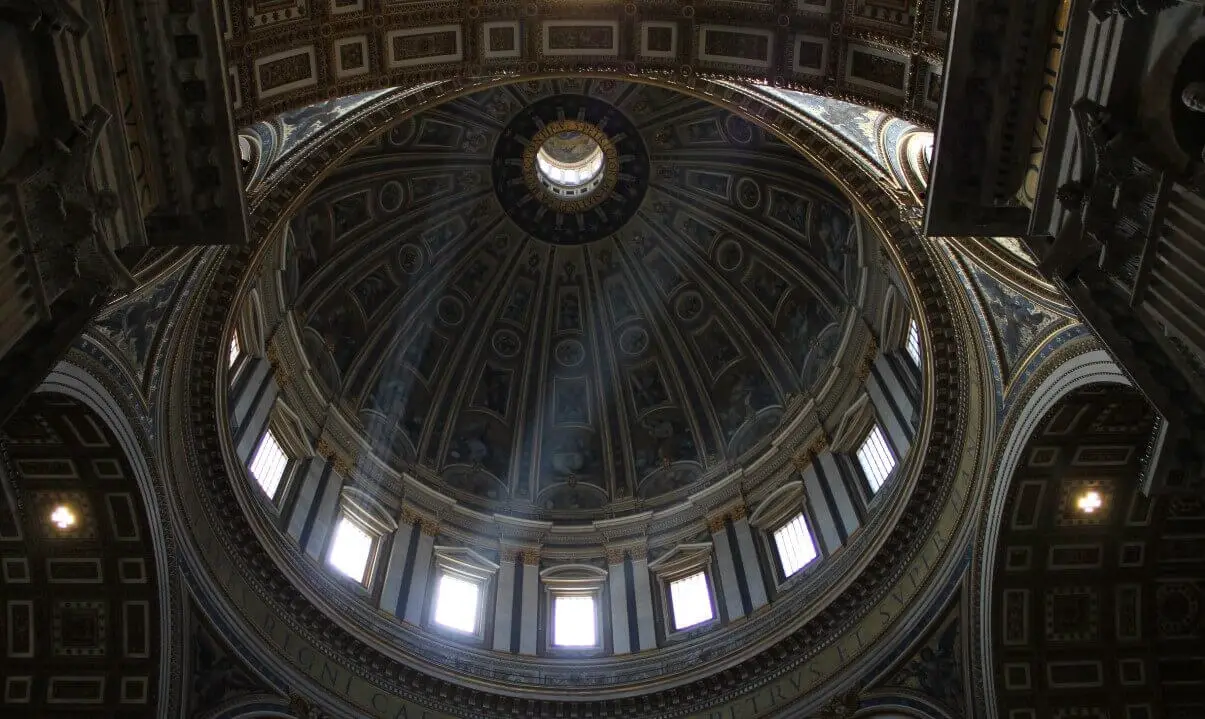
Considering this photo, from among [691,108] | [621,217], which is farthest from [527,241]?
[691,108]

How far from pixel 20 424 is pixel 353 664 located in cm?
844

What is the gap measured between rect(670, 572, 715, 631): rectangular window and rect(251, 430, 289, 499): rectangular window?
33.9ft

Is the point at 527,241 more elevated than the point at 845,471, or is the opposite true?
the point at 527,241

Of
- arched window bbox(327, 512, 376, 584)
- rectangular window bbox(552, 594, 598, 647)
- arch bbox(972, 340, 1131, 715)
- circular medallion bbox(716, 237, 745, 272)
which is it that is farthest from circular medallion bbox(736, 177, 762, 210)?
arch bbox(972, 340, 1131, 715)

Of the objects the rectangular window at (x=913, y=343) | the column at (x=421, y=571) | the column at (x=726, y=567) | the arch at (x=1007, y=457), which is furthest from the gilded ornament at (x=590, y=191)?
the arch at (x=1007, y=457)

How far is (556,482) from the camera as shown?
104 ft

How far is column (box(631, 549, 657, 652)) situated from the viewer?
25016mm

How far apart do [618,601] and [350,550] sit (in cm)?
700

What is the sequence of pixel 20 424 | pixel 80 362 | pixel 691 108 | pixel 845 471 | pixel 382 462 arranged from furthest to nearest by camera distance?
pixel 691 108
pixel 382 462
pixel 845 471
pixel 20 424
pixel 80 362

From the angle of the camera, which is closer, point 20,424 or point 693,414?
point 20,424

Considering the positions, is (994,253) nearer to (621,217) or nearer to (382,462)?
(382,462)

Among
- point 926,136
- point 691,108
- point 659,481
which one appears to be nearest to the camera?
point 926,136

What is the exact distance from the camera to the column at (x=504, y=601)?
81.1 ft

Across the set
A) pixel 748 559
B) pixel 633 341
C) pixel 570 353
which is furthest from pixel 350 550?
pixel 633 341
